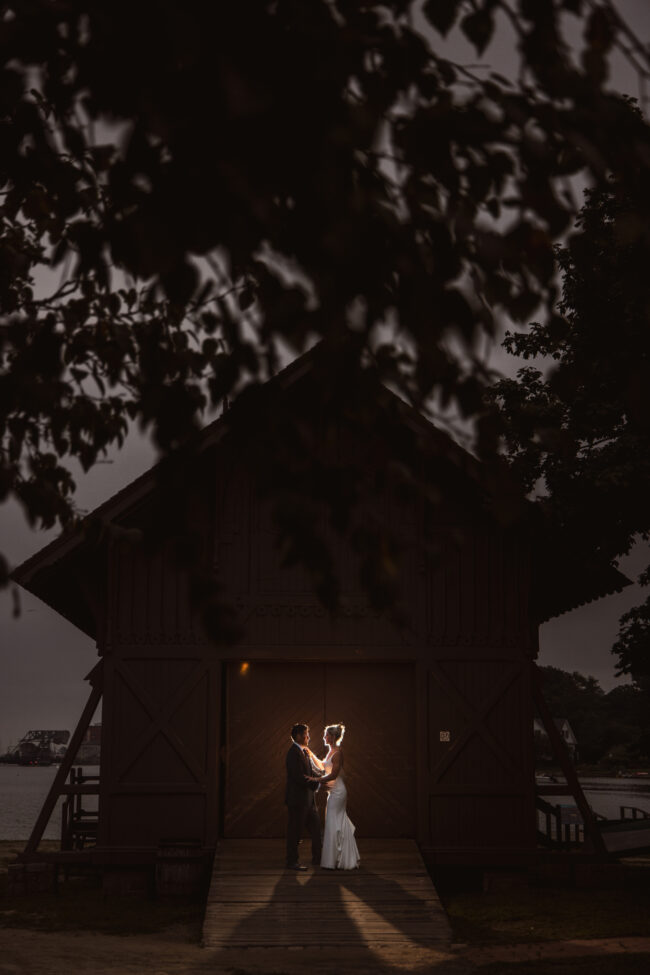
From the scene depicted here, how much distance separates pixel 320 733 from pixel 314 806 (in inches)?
93.0

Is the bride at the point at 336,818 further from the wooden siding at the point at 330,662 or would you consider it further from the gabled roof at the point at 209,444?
the gabled roof at the point at 209,444

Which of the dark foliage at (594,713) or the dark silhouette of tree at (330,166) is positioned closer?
the dark silhouette of tree at (330,166)

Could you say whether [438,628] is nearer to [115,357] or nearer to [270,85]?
[115,357]

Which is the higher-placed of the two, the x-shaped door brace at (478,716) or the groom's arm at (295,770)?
the x-shaped door brace at (478,716)

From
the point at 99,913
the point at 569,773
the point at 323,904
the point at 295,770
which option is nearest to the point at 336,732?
the point at 295,770

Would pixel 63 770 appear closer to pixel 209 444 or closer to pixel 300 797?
pixel 300 797

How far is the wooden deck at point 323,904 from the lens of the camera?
1441cm

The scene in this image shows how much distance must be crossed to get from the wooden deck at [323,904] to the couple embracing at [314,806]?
211 millimetres

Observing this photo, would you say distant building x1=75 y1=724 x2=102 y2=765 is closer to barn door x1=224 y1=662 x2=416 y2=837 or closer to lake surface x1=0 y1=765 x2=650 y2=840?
lake surface x1=0 y1=765 x2=650 y2=840

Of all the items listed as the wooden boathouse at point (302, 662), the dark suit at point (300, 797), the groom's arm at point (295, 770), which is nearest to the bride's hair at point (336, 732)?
the dark suit at point (300, 797)

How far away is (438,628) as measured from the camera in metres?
18.9

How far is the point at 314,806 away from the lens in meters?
17.3

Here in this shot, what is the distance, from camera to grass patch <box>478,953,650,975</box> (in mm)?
12469

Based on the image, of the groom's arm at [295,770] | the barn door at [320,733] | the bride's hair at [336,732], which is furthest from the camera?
the barn door at [320,733]
